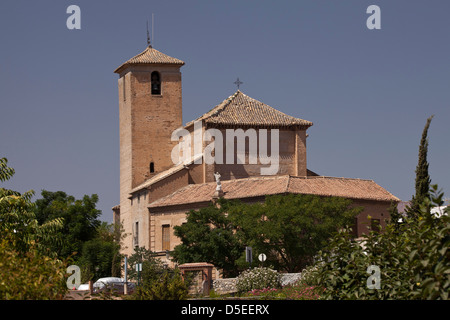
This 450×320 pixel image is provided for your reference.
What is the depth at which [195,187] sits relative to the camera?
55.0m

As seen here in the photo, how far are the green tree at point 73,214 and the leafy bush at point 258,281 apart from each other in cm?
2452

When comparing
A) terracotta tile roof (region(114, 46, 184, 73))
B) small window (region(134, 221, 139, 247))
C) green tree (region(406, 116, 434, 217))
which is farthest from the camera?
terracotta tile roof (region(114, 46, 184, 73))

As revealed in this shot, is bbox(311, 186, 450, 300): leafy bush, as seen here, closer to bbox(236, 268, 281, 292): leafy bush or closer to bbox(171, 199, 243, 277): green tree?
bbox(236, 268, 281, 292): leafy bush

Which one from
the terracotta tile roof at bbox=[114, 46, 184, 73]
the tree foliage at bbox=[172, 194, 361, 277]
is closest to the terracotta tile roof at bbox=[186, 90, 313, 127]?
the terracotta tile roof at bbox=[114, 46, 184, 73]

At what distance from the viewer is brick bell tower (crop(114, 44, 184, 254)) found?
206 feet

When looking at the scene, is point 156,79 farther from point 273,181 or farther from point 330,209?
point 330,209

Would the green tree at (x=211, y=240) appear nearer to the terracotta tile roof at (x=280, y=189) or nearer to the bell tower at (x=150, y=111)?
the terracotta tile roof at (x=280, y=189)

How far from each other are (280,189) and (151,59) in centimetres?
1883

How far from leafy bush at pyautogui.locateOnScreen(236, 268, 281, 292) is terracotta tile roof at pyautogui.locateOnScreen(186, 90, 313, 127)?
19416 mm

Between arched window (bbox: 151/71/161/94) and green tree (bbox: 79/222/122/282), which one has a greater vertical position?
arched window (bbox: 151/71/161/94)

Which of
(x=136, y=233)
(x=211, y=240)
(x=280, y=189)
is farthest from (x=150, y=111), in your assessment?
(x=211, y=240)

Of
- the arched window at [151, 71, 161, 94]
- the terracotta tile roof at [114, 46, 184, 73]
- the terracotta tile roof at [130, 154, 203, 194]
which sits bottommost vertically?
the terracotta tile roof at [130, 154, 203, 194]
